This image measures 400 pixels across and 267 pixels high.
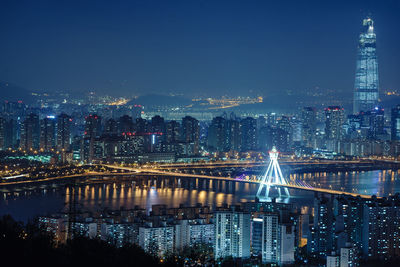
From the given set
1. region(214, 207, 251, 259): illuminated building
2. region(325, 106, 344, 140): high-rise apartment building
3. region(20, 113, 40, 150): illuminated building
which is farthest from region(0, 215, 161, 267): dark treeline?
region(325, 106, 344, 140): high-rise apartment building

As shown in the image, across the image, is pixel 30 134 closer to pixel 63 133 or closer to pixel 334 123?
pixel 63 133

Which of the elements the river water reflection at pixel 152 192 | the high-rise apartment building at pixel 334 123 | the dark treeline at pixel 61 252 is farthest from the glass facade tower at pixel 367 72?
the dark treeline at pixel 61 252

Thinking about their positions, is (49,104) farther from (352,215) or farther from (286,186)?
(352,215)

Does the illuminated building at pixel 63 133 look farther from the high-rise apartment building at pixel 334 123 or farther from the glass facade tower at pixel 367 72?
the glass facade tower at pixel 367 72

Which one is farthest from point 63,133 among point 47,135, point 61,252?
point 61,252

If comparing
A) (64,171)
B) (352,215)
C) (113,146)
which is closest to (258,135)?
(113,146)

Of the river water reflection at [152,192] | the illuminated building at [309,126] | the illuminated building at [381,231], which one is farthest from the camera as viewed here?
the illuminated building at [309,126]
